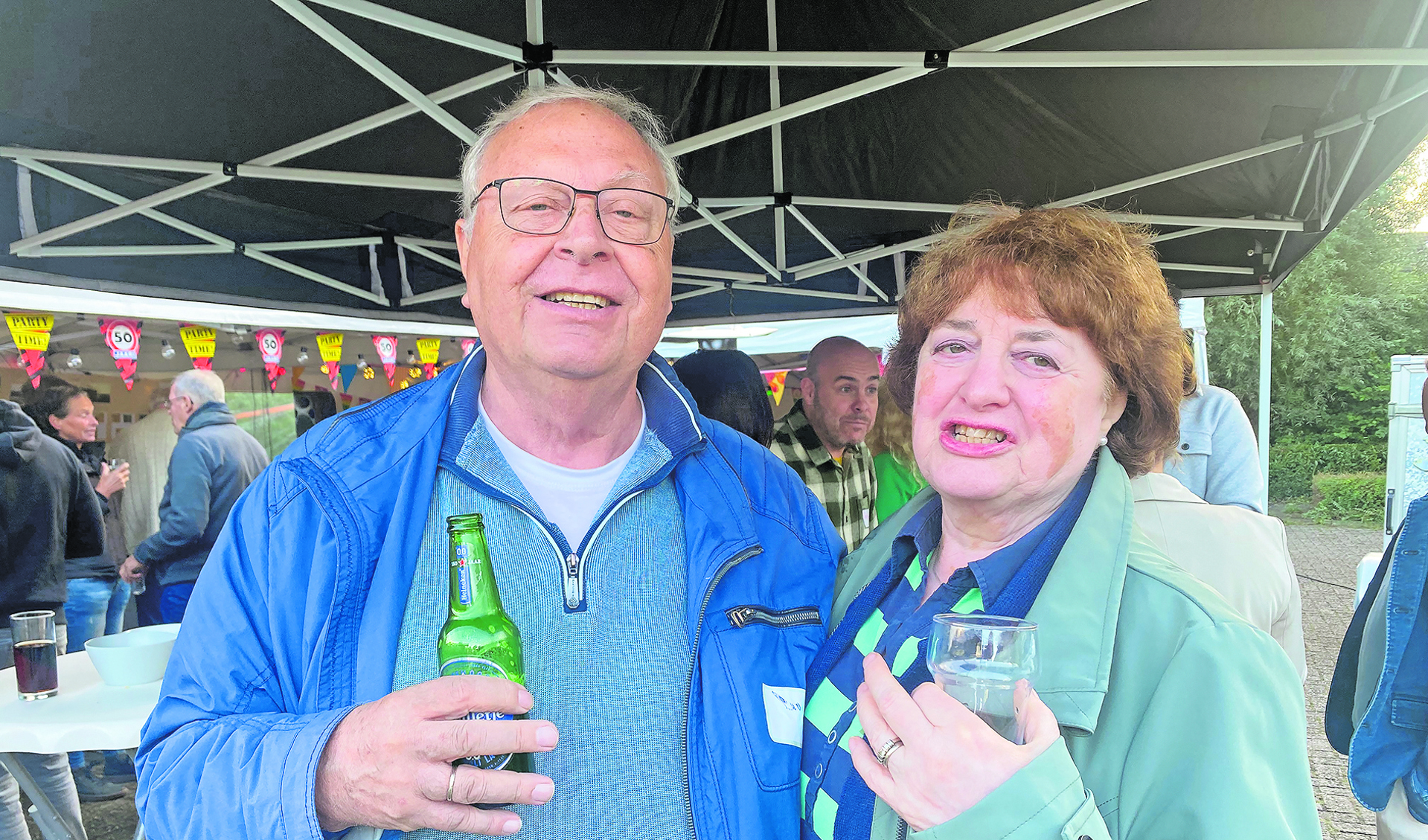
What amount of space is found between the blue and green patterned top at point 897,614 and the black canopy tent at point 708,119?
69 centimetres

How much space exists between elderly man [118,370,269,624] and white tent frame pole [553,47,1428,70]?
324 cm

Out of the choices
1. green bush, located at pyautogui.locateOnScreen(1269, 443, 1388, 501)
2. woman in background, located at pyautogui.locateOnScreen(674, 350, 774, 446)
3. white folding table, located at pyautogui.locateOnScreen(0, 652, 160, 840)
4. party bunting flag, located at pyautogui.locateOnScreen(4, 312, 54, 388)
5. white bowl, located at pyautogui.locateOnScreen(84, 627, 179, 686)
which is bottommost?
green bush, located at pyautogui.locateOnScreen(1269, 443, 1388, 501)

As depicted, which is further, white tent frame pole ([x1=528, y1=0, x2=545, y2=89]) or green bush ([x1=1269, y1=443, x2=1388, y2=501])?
green bush ([x1=1269, y1=443, x2=1388, y2=501])

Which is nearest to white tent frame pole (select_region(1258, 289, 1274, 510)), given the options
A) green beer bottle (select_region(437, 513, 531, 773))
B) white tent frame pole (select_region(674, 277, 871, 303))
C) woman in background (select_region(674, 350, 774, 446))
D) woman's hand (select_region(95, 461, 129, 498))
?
white tent frame pole (select_region(674, 277, 871, 303))

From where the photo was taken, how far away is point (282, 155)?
12.1ft

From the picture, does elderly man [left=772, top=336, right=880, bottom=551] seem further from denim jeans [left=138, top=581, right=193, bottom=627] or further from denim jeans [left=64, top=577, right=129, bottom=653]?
denim jeans [left=64, top=577, right=129, bottom=653]

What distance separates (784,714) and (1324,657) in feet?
27.9

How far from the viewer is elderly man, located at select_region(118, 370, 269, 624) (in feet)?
15.0

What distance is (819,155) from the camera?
4.54 m

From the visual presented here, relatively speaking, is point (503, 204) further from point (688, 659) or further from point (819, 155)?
point (819, 155)

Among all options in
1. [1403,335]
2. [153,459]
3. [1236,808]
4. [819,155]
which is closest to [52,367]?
[153,459]

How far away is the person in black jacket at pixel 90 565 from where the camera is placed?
4.47 meters

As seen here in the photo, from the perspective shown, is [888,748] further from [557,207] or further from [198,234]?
[198,234]

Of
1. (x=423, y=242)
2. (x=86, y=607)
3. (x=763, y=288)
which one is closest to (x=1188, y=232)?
(x=763, y=288)
